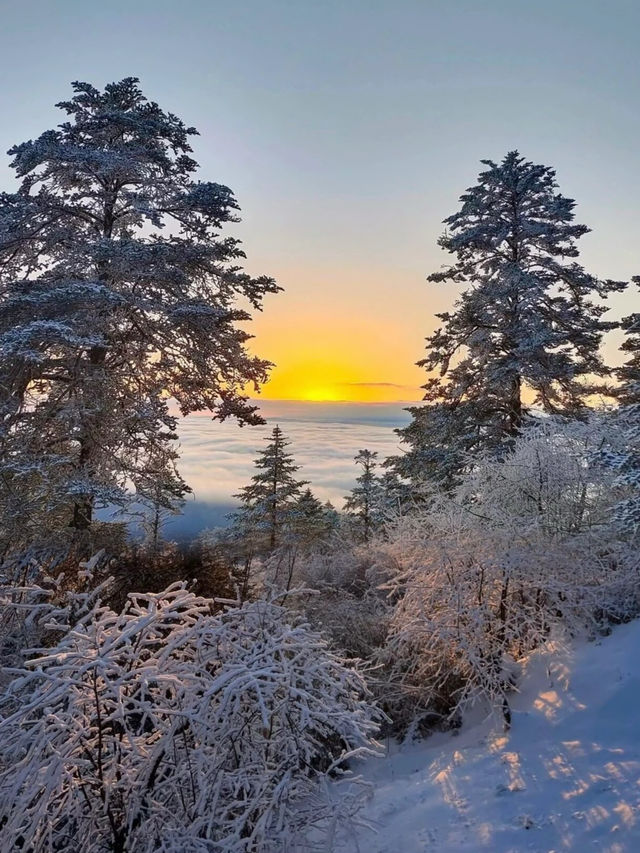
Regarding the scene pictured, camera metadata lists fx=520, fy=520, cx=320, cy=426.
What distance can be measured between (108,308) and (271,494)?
1823 cm

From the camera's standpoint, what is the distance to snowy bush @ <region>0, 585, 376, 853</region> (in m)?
3.10

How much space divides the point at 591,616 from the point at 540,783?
11.1 ft

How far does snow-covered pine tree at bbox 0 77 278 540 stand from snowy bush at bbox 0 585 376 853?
283 inches

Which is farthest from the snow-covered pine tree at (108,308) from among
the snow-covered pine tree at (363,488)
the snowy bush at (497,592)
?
the snow-covered pine tree at (363,488)

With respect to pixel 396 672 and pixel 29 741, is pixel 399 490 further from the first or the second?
pixel 29 741

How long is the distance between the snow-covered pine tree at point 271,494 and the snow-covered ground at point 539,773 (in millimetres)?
19020

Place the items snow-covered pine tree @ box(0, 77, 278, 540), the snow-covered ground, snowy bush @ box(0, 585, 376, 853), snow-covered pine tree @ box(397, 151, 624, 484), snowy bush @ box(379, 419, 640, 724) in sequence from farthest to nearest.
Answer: snow-covered pine tree @ box(397, 151, 624, 484) < snow-covered pine tree @ box(0, 77, 278, 540) < snowy bush @ box(379, 419, 640, 724) < the snow-covered ground < snowy bush @ box(0, 585, 376, 853)

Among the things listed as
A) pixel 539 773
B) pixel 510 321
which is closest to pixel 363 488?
pixel 510 321

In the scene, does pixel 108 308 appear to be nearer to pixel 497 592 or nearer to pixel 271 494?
pixel 497 592

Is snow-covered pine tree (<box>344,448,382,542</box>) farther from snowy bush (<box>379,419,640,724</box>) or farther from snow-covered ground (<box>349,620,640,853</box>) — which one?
snow-covered ground (<box>349,620,640,853</box>)

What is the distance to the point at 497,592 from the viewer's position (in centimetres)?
852

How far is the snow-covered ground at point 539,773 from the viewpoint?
483cm

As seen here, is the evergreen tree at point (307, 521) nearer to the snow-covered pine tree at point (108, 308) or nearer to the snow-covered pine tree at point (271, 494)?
the snow-covered pine tree at point (271, 494)

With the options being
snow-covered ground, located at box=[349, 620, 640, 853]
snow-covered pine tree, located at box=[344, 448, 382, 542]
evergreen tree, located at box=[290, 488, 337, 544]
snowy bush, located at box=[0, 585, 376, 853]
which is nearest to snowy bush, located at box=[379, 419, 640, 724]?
snow-covered ground, located at box=[349, 620, 640, 853]
